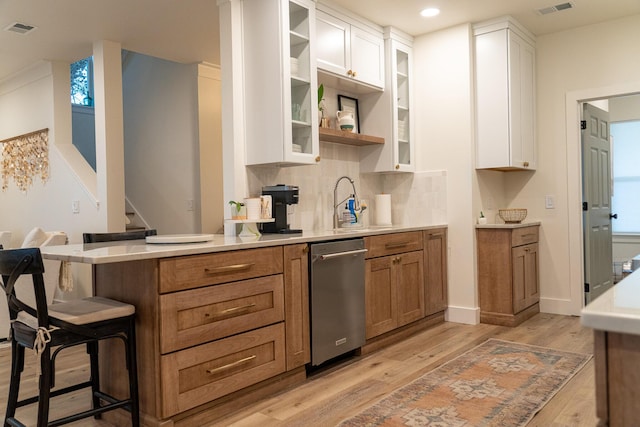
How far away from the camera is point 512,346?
3561 millimetres

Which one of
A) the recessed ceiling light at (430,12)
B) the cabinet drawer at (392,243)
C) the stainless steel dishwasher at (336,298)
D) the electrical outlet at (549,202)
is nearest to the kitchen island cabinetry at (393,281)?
the cabinet drawer at (392,243)

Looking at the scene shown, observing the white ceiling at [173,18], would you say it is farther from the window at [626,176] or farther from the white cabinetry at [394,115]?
the window at [626,176]

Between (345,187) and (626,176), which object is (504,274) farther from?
(626,176)

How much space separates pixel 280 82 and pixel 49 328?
6.38 ft

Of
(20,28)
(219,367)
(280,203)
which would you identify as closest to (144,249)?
(219,367)

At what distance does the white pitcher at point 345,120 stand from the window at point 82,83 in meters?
5.24

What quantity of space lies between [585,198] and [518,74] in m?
1.29

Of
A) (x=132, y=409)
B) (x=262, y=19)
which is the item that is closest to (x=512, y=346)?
(x=132, y=409)

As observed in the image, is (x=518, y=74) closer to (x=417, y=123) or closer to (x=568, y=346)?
(x=417, y=123)

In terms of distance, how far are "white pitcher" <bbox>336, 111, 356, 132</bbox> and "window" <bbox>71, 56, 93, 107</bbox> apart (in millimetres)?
5240

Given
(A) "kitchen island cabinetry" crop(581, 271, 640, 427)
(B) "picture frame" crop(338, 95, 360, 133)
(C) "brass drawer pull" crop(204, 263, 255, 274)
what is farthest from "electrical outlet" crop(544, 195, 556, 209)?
(A) "kitchen island cabinetry" crop(581, 271, 640, 427)

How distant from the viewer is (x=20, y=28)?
430 cm

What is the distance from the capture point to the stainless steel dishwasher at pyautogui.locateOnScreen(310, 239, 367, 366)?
2979 mm

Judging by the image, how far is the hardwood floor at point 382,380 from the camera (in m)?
2.42
